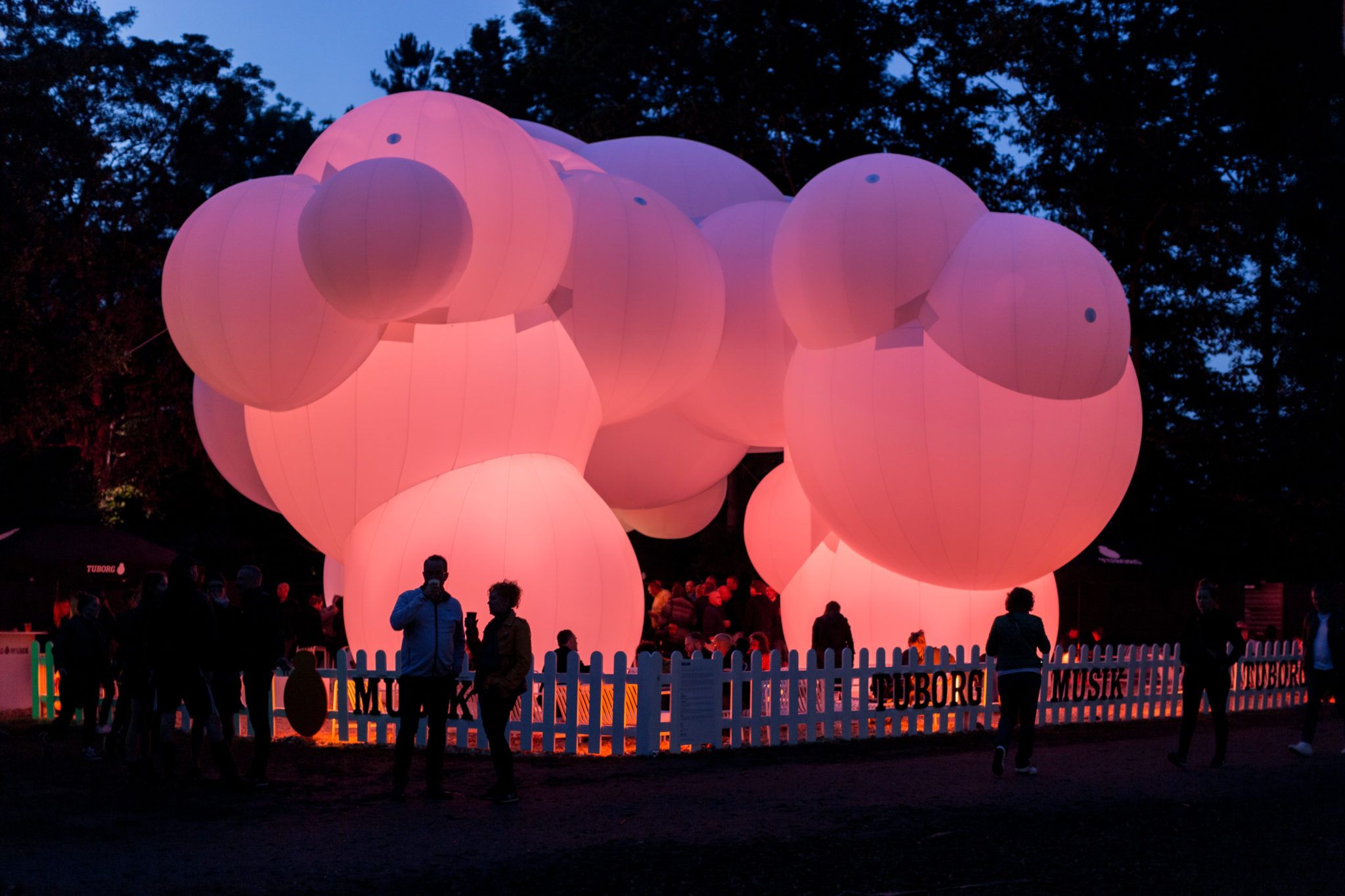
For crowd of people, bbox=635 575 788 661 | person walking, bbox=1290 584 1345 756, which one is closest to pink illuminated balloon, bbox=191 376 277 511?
crowd of people, bbox=635 575 788 661

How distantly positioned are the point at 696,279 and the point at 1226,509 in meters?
17.8

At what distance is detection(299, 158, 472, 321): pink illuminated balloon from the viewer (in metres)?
11.6

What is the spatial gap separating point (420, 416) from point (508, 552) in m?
1.47

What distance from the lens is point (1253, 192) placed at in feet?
96.4

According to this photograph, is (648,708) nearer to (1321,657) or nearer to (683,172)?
(1321,657)

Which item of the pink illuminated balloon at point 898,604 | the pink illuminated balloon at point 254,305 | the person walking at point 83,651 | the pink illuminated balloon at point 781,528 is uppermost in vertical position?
the pink illuminated balloon at point 254,305

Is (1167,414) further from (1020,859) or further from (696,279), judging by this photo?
(1020,859)

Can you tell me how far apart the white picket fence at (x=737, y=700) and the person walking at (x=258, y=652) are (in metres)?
2.50

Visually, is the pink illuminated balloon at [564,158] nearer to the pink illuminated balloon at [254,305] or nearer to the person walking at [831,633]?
the pink illuminated balloon at [254,305]

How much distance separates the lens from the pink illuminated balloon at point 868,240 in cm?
1323

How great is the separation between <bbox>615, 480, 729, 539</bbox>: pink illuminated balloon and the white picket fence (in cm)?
401

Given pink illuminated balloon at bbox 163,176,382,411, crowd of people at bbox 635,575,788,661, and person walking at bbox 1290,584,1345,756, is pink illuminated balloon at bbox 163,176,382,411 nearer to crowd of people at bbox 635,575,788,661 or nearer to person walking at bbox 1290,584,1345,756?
crowd of people at bbox 635,575,788,661

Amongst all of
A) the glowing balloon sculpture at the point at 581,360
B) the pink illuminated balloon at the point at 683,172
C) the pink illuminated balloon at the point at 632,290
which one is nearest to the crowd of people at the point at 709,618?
the glowing balloon sculpture at the point at 581,360

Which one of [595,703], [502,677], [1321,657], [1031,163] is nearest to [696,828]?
[502,677]
